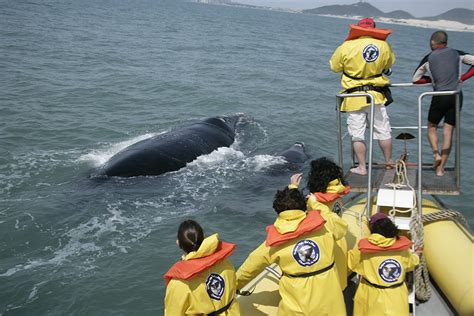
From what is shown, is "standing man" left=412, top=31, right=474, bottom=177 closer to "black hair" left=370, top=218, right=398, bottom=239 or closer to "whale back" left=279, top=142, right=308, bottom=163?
"black hair" left=370, top=218, right=398, bottom=239

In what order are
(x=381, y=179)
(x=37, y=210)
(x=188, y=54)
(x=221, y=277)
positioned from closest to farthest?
1. (x=221, y=277)
2. (x=381, y=179)
3. (x=37, y=210)
4. (x=188, y=54)

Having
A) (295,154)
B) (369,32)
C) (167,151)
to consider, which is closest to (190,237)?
(369,32)

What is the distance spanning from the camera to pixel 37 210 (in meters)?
13.2

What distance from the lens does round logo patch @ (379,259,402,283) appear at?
557 cm

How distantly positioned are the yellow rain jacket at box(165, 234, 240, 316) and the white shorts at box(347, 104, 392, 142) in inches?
149

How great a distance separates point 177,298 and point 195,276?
266 millimetres

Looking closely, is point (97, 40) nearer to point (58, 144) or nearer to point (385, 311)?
point (58, 144)

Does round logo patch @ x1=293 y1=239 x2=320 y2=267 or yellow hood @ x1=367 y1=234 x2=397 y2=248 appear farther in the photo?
yellow hood @ x1=367 y1=234 x2=397 y2=248

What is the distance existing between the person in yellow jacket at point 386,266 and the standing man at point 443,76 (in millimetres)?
2786

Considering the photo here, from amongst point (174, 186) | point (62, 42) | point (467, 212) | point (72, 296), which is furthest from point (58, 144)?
point (62, 42)

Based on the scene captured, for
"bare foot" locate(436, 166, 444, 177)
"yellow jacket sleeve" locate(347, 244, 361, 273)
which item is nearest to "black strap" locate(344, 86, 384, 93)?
"bare foot" locate(436, 166, 444, 177)

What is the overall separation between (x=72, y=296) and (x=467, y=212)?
416 inches

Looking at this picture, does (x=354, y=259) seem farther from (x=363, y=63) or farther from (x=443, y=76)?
(x=443, y=76)

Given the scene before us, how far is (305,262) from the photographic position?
16.9 ft
